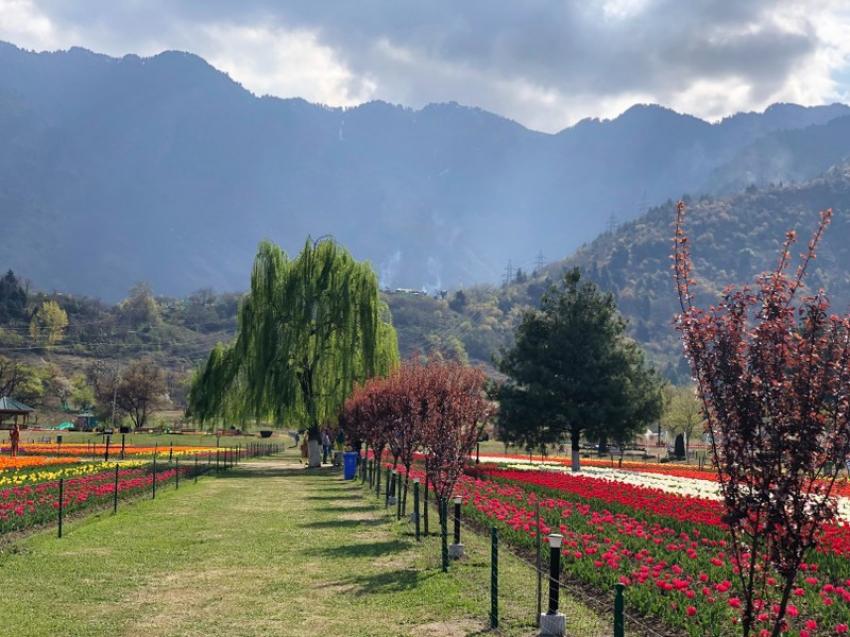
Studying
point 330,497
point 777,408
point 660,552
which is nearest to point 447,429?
point 660,552

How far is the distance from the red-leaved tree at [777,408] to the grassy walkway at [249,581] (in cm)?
436

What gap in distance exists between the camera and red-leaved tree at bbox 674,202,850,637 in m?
5.53

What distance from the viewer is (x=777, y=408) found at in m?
5.62

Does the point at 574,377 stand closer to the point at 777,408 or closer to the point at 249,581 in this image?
the point at 249,581

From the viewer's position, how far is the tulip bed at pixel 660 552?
374 inches

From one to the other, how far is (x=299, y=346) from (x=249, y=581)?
2685cm

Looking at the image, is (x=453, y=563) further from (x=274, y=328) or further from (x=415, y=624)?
(x=274, y=328)

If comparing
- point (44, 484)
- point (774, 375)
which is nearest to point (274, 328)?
point (44, 484)

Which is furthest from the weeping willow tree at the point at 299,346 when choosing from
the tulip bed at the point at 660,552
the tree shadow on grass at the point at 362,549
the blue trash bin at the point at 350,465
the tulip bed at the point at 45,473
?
the tree shadow on grass at the point at 362,549

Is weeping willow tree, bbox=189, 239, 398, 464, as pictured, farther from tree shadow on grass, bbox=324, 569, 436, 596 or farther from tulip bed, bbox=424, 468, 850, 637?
tree shadow on grass, bbox=324, 569, 436, 596

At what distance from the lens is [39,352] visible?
16100 centimetres

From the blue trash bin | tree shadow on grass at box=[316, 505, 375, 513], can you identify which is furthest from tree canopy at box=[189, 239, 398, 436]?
tree shadow on grass at box=[316, 505, 375, 513]

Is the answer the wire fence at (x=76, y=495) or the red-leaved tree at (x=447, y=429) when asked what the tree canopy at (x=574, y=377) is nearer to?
the wire fence at (x=76, y=495)

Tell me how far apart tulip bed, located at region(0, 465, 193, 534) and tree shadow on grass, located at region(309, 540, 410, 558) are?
678cm
